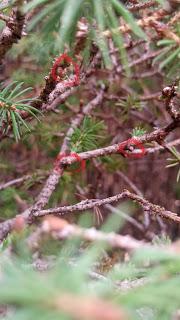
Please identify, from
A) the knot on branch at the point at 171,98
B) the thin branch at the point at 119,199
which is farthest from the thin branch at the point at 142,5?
the thin branch at the point at 119,199

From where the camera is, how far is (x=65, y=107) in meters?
1.18

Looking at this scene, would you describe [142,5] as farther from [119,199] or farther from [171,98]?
[119,199]

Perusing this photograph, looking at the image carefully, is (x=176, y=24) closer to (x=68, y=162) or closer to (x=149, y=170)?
(x=68, y=162)

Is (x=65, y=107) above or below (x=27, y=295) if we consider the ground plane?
above

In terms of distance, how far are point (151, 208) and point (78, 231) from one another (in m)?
0.36

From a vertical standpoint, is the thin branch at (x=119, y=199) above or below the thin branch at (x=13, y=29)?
below

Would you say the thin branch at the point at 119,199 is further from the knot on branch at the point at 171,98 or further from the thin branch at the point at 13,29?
the thin branch at the point at 13,29

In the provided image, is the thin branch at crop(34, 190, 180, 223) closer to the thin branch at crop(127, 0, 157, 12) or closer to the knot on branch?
the knot on branch

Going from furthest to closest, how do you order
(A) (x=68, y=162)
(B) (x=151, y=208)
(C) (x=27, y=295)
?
1. (A) (x=68, y=162)
2. (B) (x=151, y=208)
3. (C) (x=27, y=295)

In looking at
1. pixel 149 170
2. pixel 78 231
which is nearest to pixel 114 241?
pixel 78 231

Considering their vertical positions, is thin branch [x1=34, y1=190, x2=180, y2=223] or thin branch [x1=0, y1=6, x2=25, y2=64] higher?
thin branch [x1=0, y1=6, x2=25, y2=64]

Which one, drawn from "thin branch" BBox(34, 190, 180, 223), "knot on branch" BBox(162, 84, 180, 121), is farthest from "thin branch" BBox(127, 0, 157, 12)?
"thin branch" BBox(34, 190, 180, 223)

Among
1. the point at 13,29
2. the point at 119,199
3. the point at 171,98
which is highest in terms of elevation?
the point at 13,29

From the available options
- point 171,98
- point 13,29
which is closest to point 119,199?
point 171,98
